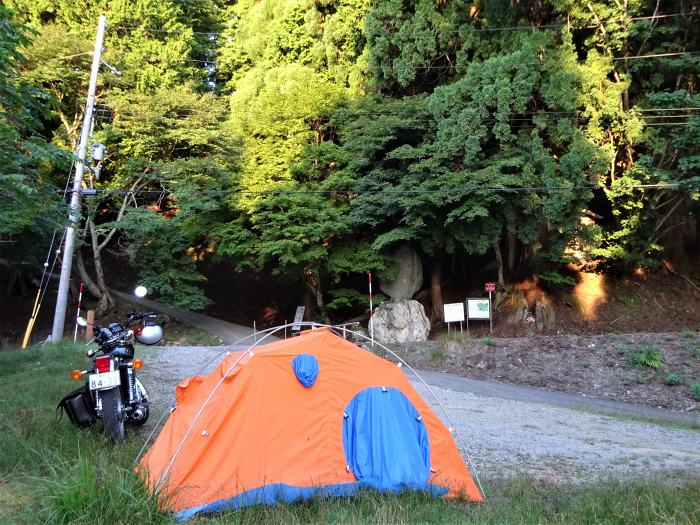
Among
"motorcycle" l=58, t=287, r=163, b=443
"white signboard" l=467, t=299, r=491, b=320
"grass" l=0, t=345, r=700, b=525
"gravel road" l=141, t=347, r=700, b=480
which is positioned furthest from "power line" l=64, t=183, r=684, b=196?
"grass" l=0, t=345, r=700, b=525

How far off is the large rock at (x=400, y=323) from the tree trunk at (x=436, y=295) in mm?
2493

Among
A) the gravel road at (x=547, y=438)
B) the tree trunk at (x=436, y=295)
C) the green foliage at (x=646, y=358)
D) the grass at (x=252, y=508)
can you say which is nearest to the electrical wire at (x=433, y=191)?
the tree trunk at (x=436, y=295)

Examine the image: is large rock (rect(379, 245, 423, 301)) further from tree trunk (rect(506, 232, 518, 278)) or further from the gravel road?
the gravel road

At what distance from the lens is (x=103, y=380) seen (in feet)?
17.8

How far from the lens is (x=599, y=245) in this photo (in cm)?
1894

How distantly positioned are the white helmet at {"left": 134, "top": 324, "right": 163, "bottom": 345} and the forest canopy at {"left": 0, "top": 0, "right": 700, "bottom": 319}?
829 cm

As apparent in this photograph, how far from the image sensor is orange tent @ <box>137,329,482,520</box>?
4371 mm

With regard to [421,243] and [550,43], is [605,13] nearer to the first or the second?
[550,43]

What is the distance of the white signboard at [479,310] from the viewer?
17938 mm

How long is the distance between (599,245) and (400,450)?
16.5m

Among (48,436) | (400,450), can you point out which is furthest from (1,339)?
(400,450)

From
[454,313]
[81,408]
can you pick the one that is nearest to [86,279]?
[454,313]

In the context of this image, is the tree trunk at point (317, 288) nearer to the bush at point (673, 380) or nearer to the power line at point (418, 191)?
the power line at point (418, 191)

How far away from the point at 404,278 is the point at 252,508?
52.2ft
